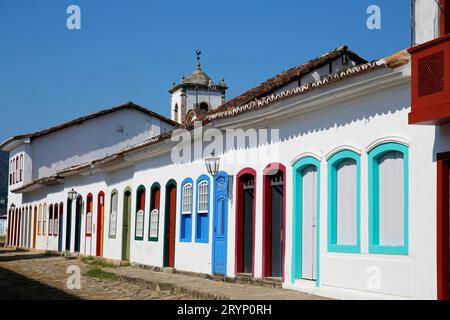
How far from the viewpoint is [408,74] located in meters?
9.93

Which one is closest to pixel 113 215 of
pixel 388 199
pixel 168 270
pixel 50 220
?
pixel 168 270

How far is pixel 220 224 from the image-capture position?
15.9 meters

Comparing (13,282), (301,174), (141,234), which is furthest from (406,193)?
(141,234)

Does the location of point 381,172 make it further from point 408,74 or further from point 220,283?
point 220,283

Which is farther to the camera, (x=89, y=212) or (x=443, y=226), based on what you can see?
(x=89, y=212)

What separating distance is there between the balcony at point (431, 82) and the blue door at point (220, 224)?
265 inches

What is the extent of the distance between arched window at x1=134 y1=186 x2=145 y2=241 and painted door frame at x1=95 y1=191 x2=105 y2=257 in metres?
4.33

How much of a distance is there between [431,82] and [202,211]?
8550mm

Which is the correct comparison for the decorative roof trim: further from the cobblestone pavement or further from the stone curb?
the cobblestone pavement

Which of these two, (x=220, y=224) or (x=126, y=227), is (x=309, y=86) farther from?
(x=126, y=227)

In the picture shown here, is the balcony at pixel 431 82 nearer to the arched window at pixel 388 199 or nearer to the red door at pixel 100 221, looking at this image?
the arched window at pixel 388 199

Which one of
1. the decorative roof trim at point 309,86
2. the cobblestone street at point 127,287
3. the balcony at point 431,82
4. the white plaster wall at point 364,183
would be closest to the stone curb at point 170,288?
the cobblestone street at point 127,287

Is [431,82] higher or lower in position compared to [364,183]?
higher

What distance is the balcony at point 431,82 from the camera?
907 cm
